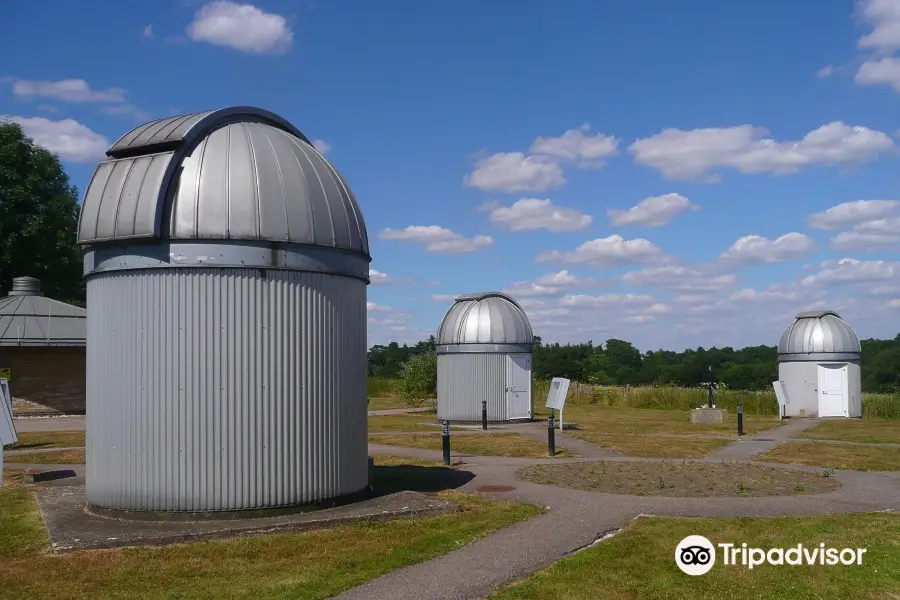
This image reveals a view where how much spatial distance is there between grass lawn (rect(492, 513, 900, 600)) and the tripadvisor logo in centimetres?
10

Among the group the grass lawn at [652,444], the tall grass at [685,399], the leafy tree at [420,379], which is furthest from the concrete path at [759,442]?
the leafy tree at [420,379]

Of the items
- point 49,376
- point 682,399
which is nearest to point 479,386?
point 682,399

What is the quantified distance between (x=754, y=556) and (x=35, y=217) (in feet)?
127

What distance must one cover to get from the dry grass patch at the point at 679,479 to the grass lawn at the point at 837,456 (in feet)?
5.71

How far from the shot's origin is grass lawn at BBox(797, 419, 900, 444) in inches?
906

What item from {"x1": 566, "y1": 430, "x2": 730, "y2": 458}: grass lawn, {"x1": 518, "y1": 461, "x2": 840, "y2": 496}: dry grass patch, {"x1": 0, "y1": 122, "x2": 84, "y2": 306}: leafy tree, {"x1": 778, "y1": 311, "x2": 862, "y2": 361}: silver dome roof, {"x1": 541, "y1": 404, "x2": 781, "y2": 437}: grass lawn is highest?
{"x1": 0, "y1": 122, "x2": 84, "y2": 306}: leafy tree

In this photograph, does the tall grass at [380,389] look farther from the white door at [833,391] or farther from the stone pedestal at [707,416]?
the white door at [833,391]

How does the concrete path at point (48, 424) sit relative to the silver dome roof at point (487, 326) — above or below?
below

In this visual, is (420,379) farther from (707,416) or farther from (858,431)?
(858,431)

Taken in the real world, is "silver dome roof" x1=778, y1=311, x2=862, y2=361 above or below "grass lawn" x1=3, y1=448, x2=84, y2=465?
above

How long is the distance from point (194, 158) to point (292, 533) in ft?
16.4

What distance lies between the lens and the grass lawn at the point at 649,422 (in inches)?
1038

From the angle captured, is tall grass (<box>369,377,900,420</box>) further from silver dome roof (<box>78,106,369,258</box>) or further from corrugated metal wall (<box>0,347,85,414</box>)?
silver dome roof (<box>78,106,369,258</box>)

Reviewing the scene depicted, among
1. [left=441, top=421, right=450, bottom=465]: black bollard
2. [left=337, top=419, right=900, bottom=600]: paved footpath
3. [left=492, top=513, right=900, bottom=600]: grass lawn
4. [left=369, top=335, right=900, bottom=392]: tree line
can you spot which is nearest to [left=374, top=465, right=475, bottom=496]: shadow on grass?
[left=337, top=419, right=900, bottom=600]: paved footpath
